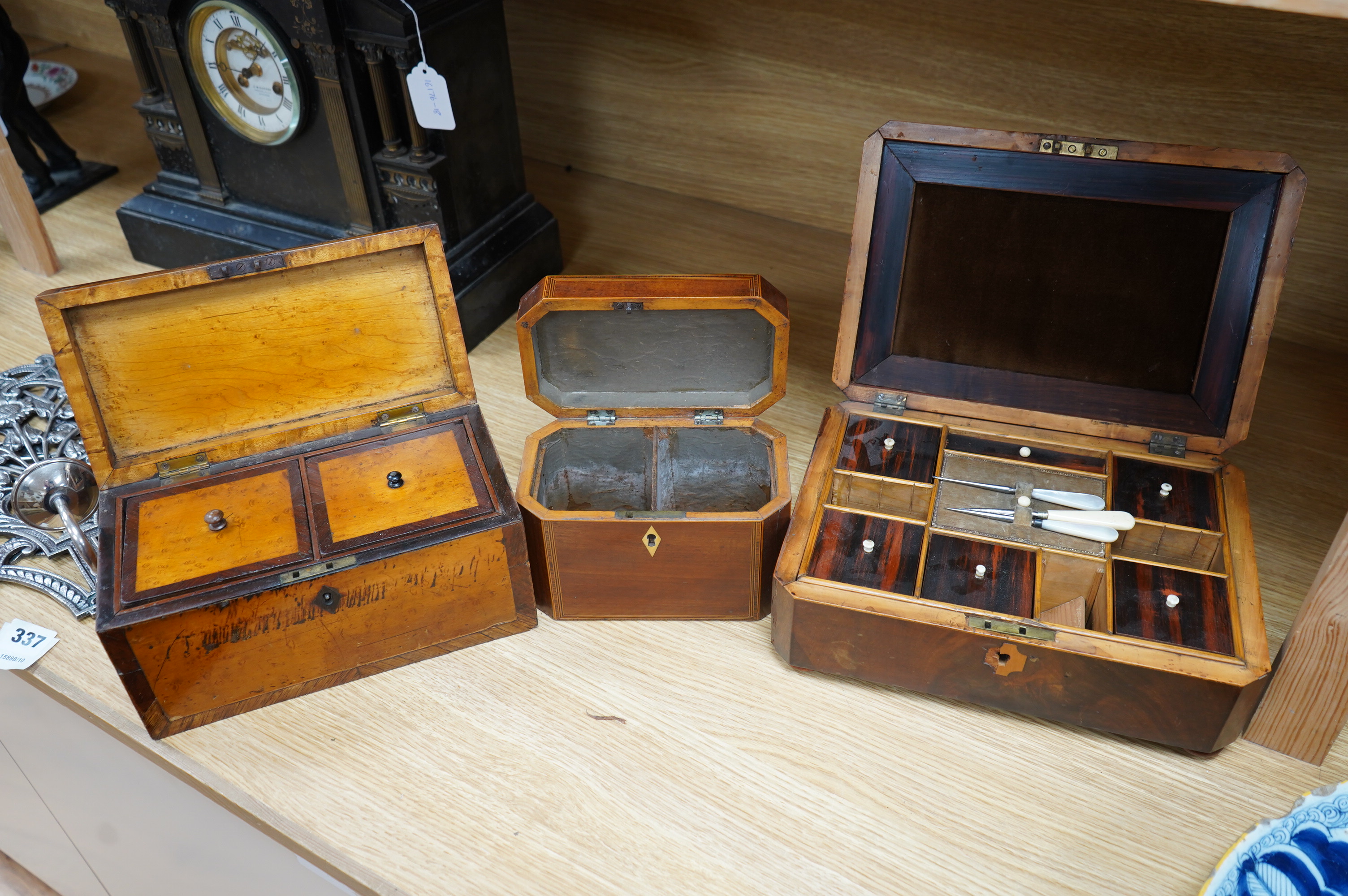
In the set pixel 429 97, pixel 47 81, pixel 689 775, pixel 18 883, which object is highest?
pixel 429 97

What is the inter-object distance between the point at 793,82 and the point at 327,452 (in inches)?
51.7

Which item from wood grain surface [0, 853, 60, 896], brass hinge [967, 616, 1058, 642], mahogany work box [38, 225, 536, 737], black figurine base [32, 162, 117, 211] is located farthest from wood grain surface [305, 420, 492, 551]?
black figurine base [32, 162, 117, 211]

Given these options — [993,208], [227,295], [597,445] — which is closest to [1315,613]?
[993,208]

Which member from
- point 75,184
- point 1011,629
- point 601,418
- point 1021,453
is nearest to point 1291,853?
point 1011,629

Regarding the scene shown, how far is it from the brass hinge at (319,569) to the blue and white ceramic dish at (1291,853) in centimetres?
105

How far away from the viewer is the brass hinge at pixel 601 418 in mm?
1501

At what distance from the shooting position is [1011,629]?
1189mm

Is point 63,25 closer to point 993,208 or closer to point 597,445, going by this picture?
point 597,445

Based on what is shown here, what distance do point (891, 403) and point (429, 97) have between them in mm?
891

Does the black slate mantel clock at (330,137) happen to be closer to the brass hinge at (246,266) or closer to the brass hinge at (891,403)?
the brass hinge at (246,266)

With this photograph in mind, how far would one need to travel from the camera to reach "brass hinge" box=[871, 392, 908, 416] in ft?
4.89

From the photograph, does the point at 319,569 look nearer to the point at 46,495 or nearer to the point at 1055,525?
the point at 46,495

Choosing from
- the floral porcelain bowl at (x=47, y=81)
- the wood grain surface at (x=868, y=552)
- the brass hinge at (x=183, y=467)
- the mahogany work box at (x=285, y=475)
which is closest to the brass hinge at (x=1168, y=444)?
the wood grain surface at (x=868, y=552)

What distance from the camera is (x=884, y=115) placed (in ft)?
6.91
